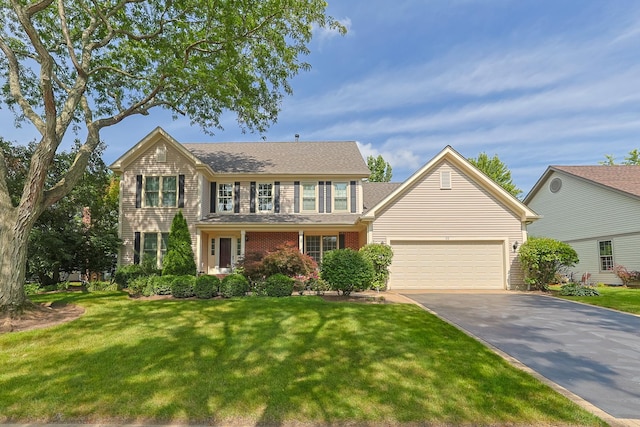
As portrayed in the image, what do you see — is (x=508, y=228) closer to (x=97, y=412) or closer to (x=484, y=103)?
(x=484, y=103)

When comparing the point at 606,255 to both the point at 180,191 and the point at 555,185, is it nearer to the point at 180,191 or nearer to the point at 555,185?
the point at 555,185

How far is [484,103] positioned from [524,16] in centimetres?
657

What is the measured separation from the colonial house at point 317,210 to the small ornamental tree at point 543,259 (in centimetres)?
49

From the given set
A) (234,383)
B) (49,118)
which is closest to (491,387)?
(234,383)

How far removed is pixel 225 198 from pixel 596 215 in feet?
70.7

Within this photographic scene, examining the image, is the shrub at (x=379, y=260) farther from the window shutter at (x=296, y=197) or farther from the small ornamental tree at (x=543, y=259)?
the small ornamental tree at (x=543, y=259)

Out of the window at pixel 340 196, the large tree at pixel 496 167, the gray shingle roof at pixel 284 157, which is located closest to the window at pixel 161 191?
the gray shingle roof at pixel 284 157

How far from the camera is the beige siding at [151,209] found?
16531mm

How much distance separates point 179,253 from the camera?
14180mm

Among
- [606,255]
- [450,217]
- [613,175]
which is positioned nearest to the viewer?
[450,217]

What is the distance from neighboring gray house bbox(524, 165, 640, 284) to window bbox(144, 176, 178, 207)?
2345 cm

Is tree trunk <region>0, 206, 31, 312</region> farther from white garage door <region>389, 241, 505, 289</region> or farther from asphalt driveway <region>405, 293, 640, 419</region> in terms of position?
white garage door <region>389, 241, 505, 289</region>

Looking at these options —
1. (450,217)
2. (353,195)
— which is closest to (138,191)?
(353,195)

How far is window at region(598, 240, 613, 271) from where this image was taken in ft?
61.4
